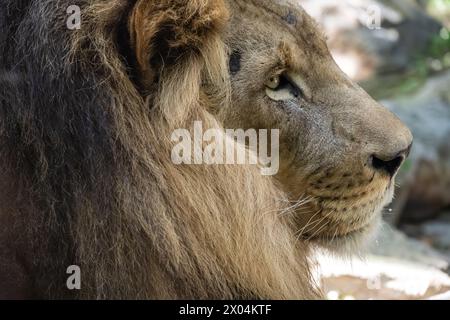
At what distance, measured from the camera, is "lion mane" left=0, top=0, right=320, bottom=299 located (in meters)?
2.36

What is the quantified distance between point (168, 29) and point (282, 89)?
19.9 inches

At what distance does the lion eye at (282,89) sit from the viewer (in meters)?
2.76

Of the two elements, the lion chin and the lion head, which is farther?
the lion chin

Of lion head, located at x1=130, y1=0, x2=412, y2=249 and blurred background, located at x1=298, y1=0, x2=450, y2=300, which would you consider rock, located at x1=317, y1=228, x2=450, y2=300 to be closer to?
blurred background, located at x1=298, y1=0, x2=450, y2=300

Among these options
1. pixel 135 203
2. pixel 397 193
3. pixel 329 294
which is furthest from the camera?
pixel 397 193

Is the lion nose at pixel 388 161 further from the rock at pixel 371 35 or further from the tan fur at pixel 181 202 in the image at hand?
the rock at pixel 371 35

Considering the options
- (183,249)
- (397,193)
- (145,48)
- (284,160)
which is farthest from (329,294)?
(397,193)

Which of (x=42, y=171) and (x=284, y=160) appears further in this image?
(x=284, y=160)

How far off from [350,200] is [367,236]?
0.22 meters

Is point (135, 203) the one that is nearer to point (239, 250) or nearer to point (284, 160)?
point (239, 250)

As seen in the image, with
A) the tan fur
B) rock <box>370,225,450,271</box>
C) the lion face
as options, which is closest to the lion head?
the lion face

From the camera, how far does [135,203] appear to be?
2357mm

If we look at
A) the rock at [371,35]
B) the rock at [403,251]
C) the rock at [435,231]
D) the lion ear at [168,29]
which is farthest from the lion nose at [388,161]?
the rock at [371,35]

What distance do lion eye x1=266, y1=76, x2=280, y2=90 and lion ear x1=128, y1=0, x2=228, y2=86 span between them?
0.28 m
